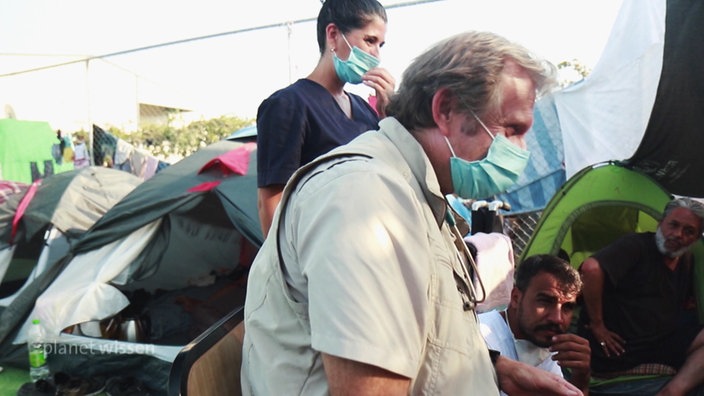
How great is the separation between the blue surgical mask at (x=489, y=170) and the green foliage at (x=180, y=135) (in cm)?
1238

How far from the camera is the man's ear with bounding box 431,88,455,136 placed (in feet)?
3.37

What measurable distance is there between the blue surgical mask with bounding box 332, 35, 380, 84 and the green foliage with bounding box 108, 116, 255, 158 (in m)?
11.6

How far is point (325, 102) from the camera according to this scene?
5.75 ft

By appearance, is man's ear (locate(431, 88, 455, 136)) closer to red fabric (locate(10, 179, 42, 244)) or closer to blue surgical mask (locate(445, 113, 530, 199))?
blue surgical mask (locate(445, 113, 530, 199))

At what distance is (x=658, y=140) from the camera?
2871mm

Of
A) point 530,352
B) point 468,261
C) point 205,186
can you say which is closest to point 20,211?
point 205,186

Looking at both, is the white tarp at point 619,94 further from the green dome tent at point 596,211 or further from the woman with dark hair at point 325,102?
the woman with dark hair at point 325,102

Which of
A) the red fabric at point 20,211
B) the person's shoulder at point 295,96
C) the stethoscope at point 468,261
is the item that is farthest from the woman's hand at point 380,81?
the red fabric at point 20,211

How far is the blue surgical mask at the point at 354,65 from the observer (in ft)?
5.73

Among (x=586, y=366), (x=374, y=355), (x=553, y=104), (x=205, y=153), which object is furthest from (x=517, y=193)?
(x=374, y=355)

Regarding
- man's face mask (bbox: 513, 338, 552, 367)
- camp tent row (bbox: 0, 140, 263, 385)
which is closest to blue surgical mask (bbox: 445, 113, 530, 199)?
man's face mask (bbox: 513, 338, 552, 367)

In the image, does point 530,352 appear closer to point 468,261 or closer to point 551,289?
point 551,289

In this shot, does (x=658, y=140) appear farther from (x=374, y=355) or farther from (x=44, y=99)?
(x=44, y=99)

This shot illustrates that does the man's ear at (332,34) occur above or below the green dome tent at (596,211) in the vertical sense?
above
